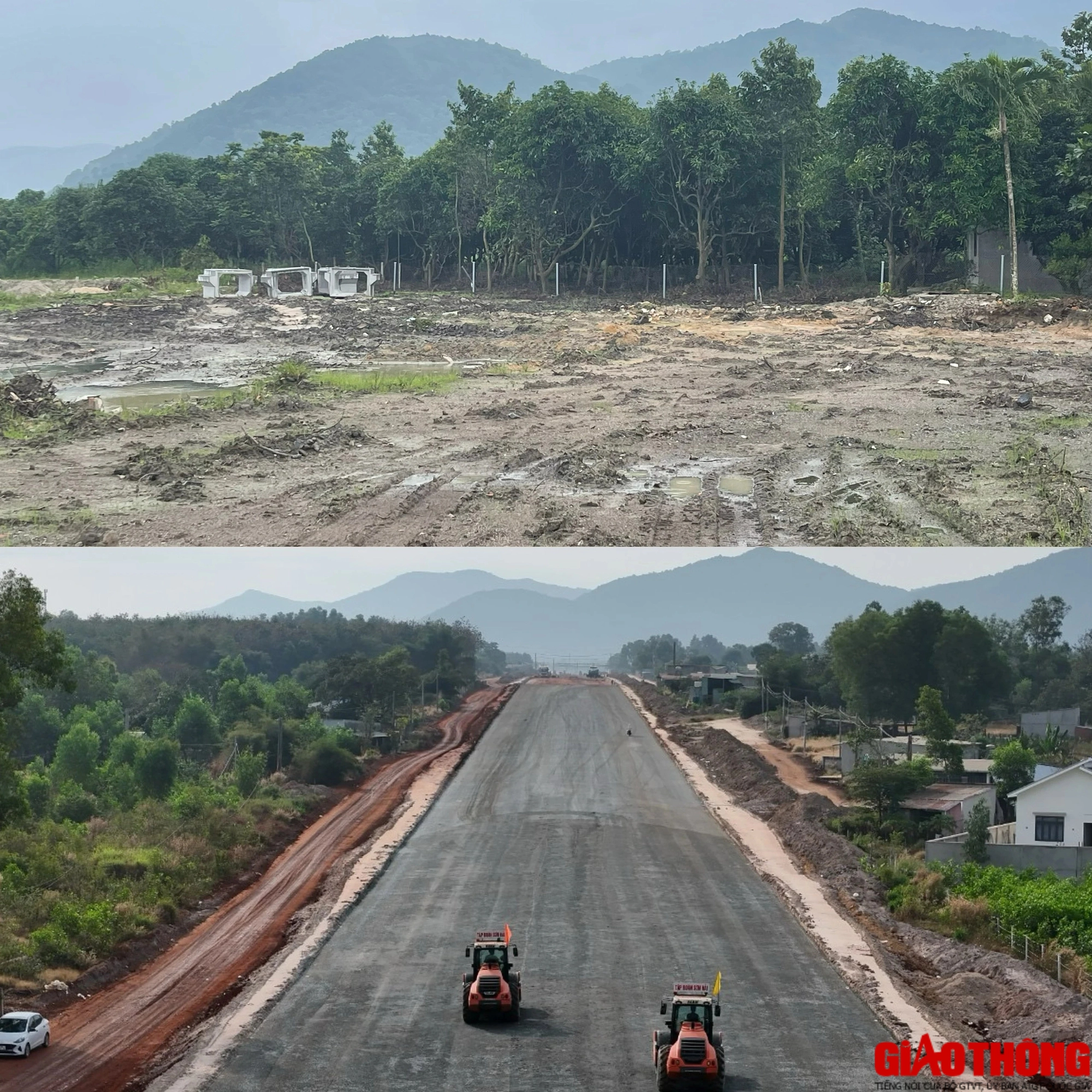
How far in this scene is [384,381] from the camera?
39.6m

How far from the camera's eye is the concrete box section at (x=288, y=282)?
7000 cm

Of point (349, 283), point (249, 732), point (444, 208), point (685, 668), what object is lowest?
point (685, 668)

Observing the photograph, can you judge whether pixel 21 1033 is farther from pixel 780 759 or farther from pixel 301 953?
pixel 780 759

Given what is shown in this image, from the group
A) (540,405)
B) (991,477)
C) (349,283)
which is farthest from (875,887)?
(349,283)

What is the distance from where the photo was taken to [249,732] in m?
47.9

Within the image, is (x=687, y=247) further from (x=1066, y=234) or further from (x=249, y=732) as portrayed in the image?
(x=249, y=732)

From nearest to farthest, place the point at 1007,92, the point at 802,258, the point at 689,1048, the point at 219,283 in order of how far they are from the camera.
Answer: the point at 689,1048
the point at 1007,92
the point at 219,283
the point at 802,258

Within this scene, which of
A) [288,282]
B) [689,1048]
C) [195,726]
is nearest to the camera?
[689,1048]

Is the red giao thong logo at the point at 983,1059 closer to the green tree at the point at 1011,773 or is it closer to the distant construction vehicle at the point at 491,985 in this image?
the distant construction vehicle at the point at 491,985

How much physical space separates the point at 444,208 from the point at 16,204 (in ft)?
106

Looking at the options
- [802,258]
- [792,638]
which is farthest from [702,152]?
[792,638]

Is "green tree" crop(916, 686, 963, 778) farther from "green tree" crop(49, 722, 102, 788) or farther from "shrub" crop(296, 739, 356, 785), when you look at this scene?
"green tree" crop(49, 722, 102, 788)

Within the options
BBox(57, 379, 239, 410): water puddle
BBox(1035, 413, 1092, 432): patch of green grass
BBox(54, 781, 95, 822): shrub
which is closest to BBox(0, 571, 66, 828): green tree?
BBox(54, 781, 95, 822): shrub

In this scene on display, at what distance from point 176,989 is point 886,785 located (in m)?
19.8
